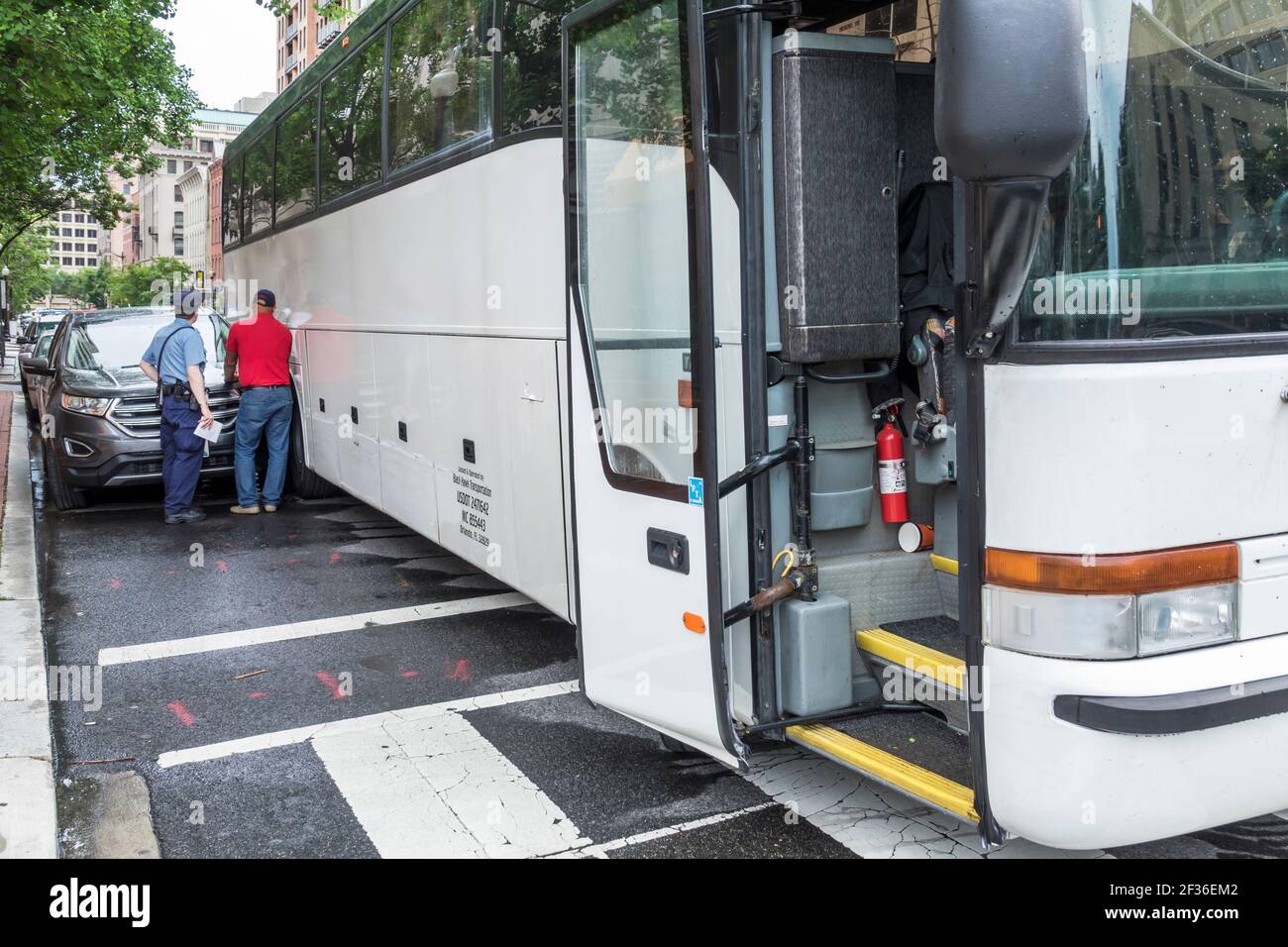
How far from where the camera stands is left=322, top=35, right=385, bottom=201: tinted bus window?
801 cm

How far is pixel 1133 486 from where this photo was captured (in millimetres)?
2891

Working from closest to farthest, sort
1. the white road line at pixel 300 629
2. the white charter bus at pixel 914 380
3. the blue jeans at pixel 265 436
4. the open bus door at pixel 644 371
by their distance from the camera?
1. the white charter bus at pixel 914 380
2. the open bus door at pixel 644 371
3. the white road line at pixel 300 629
4. the blue jeans at pixel 265 436

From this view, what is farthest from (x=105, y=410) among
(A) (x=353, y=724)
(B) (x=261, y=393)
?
(A) (x=353, y=724)

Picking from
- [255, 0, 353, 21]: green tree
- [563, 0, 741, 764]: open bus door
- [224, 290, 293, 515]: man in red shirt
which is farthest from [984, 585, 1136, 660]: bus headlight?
[255, 0, 353, 21]: green tree

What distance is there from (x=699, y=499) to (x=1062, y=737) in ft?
4.26

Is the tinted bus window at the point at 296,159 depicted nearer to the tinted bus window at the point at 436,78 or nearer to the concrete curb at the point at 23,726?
the tinted bus window at the point at 436,78

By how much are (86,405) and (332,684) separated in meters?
5.57

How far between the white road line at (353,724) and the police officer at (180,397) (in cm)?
511

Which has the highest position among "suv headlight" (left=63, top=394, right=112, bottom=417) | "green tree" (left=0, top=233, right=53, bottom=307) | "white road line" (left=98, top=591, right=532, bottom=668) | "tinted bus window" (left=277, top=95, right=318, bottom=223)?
"green tree" (left=0, top=233, right=53, bottom=307)

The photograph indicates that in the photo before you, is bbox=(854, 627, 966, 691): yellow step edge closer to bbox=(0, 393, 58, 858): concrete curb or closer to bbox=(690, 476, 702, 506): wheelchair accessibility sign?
bbox=(690, 476, 702, 506): wheelchair accessibility sign

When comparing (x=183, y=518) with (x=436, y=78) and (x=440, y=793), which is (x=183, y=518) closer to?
(x=436, y=78)

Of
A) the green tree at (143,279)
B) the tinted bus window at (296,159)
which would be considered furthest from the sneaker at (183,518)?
the green tree at (143,279)

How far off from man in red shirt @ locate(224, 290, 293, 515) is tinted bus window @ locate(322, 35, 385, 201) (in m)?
1.55

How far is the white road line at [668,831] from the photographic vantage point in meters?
4.04
